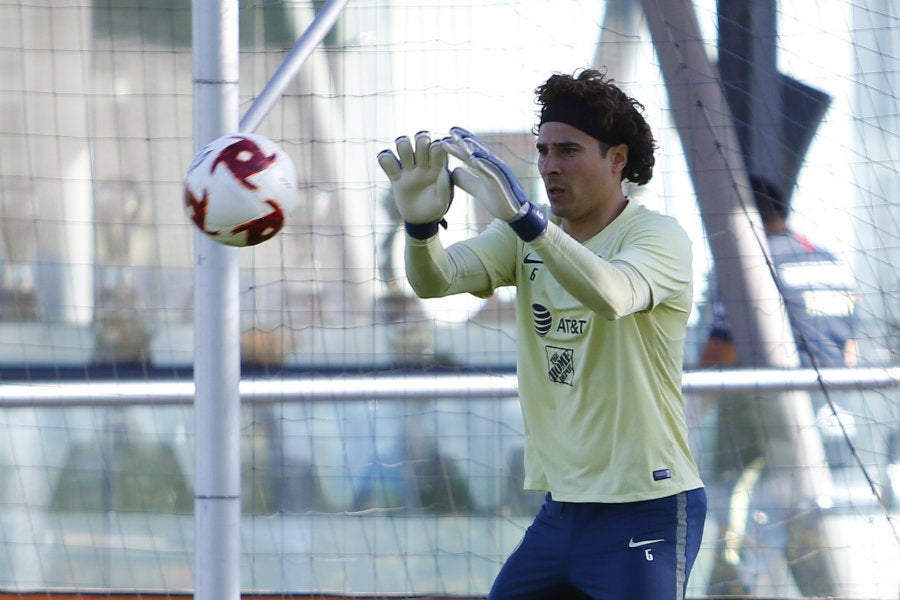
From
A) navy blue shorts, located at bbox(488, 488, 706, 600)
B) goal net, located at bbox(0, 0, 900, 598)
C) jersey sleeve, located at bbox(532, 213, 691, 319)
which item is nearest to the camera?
jersey sleeve, located at bbox(532, 213, 691, 319)

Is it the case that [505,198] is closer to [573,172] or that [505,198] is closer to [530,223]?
[530,223]

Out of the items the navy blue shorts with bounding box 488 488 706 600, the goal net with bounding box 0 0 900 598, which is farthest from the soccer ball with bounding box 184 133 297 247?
the goal net with bounding box 0 0 900 598

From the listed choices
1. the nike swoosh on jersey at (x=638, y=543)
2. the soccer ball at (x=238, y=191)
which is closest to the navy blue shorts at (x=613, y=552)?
the nike swoosh on jersey at (x=638, y=543)

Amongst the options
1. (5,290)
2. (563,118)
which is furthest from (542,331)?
(5,290)

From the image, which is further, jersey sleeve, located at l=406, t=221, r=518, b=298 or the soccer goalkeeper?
jersey sleeve, located at l=406, t=221, r=518, b=298

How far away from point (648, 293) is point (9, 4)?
4221 millimetres

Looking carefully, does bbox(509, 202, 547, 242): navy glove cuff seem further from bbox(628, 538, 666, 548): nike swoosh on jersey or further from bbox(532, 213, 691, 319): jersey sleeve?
bbox(628, 538, 666, 548): nike swoosh on jersey

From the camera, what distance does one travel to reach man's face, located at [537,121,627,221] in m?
2.82

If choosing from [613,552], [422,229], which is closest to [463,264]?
[422,229]

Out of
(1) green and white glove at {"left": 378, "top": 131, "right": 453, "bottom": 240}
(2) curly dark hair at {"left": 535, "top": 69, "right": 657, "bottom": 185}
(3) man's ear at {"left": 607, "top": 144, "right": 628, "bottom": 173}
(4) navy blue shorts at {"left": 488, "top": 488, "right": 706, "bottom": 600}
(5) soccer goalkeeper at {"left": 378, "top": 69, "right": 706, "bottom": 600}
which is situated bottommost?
(4) navy blue shorts at {"left": 488, "top": 488, "right": 706, "bottom": 600}

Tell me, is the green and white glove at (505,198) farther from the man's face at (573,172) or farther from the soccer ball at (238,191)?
the soccer ball at (238,191)

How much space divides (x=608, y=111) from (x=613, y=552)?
1069mm

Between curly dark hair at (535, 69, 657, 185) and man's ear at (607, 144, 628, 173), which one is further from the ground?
curly dark hair at (535, 69, 657, 185)

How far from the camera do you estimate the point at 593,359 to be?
107 inches
